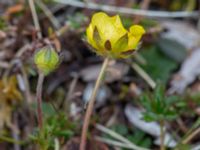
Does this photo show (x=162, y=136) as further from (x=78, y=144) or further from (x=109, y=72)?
(x=109, y=72)

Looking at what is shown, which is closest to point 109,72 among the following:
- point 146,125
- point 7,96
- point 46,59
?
point 146,125

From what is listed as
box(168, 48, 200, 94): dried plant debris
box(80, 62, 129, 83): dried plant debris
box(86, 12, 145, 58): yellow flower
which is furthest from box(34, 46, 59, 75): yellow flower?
box(168, 48, 200, 94): dried plant debris

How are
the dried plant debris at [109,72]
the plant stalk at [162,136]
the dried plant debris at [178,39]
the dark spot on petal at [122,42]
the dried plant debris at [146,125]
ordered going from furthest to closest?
the dried plant debris at [178,39] < the dried plant debris at [109,72] < the dried plant debris at [146,125] < the plant stalk at [162,136] < the dark spot on petal at [122,42]

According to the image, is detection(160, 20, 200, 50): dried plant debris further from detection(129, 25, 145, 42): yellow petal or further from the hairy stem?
detection(129, 25, 145, 42): yellow petal

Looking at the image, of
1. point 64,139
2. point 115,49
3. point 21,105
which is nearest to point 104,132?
point 64,139

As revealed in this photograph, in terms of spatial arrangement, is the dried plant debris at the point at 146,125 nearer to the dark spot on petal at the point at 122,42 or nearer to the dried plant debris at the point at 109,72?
the dried plant debris at the point at 109,72

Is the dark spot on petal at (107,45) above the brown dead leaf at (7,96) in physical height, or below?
above

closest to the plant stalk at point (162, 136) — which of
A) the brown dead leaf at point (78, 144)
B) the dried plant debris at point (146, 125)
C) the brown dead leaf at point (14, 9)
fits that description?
the dried plant debris at point (146, 125)

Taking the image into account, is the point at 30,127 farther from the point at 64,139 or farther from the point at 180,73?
the point at 180,73
